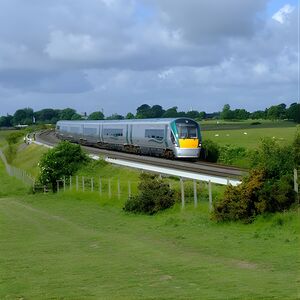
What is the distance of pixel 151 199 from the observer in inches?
1022

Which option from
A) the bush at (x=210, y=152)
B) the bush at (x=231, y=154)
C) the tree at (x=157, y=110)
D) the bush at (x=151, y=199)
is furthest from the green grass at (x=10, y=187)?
the tree at (x=157, y=110)

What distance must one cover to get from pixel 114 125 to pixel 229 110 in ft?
360

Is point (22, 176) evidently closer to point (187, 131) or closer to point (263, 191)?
point (187, 131)

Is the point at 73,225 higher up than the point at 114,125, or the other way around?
the point at 114,125

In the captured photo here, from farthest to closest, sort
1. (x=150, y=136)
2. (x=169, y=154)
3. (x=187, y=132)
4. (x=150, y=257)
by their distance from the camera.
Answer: (x=150, y=136) → (x=169, y=154) → (x=187, y=132) → (x=150, y=257)

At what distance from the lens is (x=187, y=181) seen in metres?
29.3

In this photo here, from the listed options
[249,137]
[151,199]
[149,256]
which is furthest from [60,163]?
[249,137]

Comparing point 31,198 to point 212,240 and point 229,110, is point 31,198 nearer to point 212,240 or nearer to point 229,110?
point 212,240

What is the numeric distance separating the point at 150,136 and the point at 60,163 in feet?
24.8

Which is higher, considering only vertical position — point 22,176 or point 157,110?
point 157,110

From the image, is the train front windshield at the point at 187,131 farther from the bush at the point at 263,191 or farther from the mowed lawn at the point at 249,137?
the bush at the point at 263,191

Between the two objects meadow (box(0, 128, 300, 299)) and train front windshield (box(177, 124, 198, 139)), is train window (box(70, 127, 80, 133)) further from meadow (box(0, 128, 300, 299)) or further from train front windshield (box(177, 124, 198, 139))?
meadow (box(0, 128, 300, 299))

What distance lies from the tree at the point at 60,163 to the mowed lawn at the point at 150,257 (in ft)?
62.7

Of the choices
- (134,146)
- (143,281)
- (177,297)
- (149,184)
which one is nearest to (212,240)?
(143,281)
